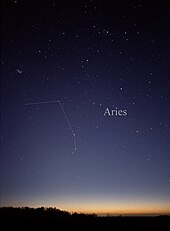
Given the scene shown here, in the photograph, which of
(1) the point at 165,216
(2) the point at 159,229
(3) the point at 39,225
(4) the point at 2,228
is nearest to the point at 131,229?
(2) the point at 159,229

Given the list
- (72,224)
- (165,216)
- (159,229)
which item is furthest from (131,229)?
(165,216)

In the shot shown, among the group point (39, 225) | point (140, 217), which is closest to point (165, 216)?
point (140, 217)

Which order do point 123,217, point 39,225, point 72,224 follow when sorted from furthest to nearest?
1. point 123,217
2. point 72,224
3. point 39,225

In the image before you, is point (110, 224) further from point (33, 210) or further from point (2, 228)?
point (33, 210)

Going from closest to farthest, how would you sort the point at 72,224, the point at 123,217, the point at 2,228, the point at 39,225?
1. the point at 2,228
2. the point at 39,225
3. the point at 72,224
4. the point at 123,217

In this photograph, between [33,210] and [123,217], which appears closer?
[123,217]

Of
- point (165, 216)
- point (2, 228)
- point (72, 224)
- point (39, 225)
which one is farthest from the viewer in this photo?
point (165, 216)

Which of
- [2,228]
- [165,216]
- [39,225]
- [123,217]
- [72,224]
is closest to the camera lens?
[2,228]

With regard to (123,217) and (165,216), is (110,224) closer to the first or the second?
(123,217)

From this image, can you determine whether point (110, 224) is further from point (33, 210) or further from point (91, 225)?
point (33, 210)
